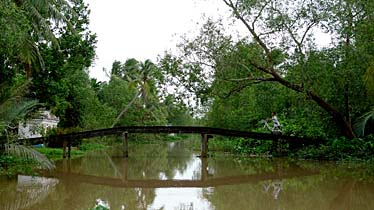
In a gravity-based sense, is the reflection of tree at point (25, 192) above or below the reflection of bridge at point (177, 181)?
below

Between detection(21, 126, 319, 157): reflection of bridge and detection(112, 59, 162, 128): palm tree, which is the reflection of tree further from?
detection(112, 59, 162, 128): palm tree

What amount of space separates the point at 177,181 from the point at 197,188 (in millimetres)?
1802

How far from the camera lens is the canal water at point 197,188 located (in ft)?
30.6

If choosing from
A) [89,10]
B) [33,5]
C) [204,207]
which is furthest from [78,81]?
[204,207]

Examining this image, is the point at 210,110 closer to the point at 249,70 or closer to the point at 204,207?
the point at 249,70

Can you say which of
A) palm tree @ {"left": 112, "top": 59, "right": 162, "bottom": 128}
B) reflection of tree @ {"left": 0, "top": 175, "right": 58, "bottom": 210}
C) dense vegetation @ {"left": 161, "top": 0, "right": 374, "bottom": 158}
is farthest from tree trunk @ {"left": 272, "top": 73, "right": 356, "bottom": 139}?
palm tree @ {"left": 112, "top": 59, "right": 162, "bottom": 128}

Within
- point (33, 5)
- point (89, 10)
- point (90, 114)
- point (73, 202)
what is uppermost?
point (89, 10)

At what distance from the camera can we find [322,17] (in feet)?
58.7

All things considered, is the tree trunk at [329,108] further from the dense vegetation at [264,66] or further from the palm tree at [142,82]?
the palm tree at [142,82]

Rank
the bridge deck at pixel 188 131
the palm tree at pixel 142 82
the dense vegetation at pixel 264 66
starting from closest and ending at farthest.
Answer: the dense vegetation at pixel 264 66
the bridge deck at pixel 188 131
the palm tree at pixel 142 82

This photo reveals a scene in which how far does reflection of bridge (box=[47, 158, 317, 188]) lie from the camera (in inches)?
511

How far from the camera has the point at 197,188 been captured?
12188 millimetres

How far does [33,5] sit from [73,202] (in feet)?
28.1

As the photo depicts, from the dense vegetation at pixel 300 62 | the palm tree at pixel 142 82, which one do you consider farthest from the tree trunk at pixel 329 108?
the palm tree at pixel 142 82
